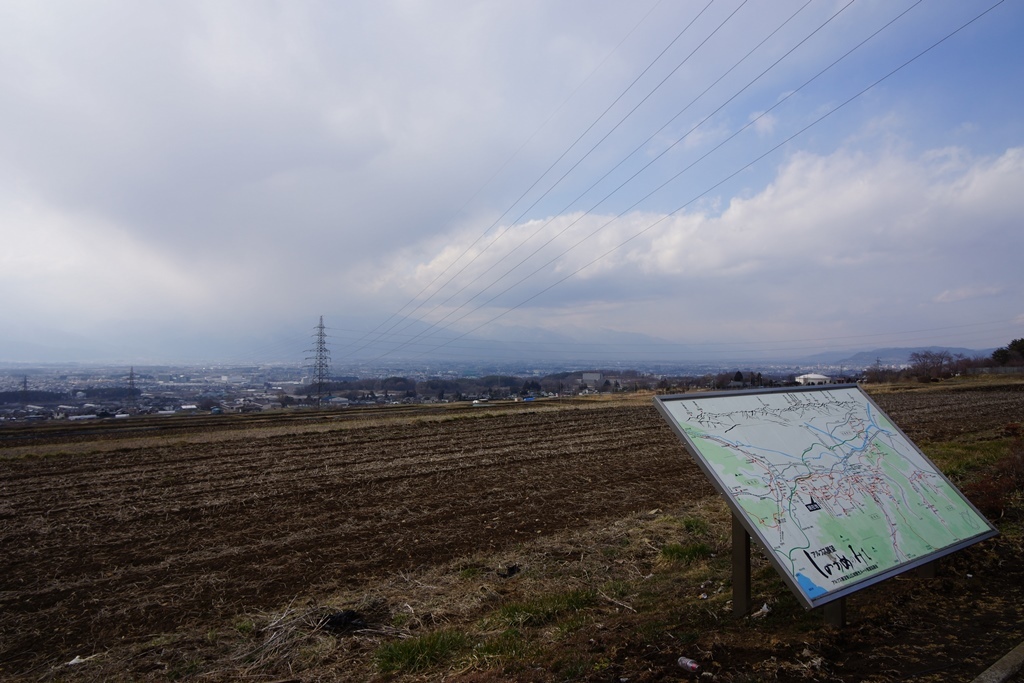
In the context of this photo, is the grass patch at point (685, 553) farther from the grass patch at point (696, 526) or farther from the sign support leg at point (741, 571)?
the sign support leg at point (741, 571)

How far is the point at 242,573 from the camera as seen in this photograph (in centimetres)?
814

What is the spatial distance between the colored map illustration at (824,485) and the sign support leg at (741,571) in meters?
0.55

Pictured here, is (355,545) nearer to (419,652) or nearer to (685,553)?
(419,652)

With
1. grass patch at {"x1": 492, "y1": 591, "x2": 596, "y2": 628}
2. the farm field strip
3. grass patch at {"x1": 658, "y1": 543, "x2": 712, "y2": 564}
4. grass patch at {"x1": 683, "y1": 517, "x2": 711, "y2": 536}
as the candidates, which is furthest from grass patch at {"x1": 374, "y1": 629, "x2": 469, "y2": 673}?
grass patch at {"x1": 683, "y1": 517, "x2": 711, "y2": 536}

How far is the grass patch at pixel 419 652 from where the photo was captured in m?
4.74

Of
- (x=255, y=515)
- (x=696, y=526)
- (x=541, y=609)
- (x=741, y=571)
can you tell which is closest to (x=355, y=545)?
(x=255, y=515)

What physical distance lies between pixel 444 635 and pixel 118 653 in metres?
3.78

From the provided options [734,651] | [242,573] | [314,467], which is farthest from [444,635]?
[314,467]

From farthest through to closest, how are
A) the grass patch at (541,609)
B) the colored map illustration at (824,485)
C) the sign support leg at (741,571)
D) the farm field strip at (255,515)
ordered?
the farm field strip at (255,515)
the grass patch at (541,609)
the sign support leg at (741,571)
the colored map illustration at (824,485)

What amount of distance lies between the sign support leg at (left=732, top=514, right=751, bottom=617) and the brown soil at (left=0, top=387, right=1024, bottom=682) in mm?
213

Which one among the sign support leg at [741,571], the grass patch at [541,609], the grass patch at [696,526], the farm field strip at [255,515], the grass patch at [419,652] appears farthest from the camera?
the grass patch at [696,526]

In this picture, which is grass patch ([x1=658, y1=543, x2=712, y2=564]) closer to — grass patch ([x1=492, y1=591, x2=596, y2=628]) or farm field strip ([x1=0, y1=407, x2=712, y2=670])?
grass patch ([x1=492, y1=591, x2=596, y2=628])

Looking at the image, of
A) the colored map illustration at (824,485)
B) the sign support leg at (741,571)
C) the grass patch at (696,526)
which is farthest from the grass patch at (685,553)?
the colored map illustration at (824,485)

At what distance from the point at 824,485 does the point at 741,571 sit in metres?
1.08
